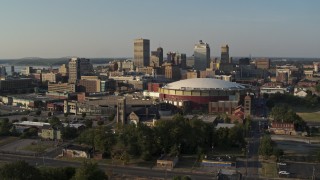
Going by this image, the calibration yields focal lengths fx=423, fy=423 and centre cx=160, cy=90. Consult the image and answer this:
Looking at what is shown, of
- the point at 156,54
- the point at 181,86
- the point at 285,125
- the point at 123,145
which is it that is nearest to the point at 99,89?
the point at 181,86

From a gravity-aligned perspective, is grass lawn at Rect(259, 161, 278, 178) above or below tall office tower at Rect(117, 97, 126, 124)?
below

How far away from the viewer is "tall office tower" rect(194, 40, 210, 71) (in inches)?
6860

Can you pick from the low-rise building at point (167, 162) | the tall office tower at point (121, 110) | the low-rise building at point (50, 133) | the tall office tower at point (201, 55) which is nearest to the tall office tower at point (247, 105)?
the tall office tower at point (121, 110)

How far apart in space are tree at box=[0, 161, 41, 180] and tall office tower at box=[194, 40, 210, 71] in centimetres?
15333

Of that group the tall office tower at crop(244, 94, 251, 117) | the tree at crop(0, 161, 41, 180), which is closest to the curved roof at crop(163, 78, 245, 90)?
the tall office tower at crop(244, 94, 251, 117)

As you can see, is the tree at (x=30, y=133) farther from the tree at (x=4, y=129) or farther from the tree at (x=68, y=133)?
the tree at (x=68, y=133)

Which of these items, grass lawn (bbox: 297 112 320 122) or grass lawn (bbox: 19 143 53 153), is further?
grass lawn (bbox: 297 112 320 122)

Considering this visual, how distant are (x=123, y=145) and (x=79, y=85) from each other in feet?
222

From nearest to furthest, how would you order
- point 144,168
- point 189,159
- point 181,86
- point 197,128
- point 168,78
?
1. point 144,168
2. point 189,159
3. point 197,128
4. point 181,86
5. point 168,78

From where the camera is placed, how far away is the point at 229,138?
3947 cm

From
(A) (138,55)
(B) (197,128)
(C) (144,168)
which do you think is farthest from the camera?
(A) (138,55)

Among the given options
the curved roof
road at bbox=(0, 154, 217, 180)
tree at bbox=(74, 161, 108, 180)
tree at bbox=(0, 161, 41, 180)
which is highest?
the curved roof

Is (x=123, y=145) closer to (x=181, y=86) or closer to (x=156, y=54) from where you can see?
(x=181, y=86)

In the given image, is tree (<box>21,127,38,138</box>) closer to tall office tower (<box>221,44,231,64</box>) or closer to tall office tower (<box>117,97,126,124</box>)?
tall office tower (<box>117,97,126,124</box>)
